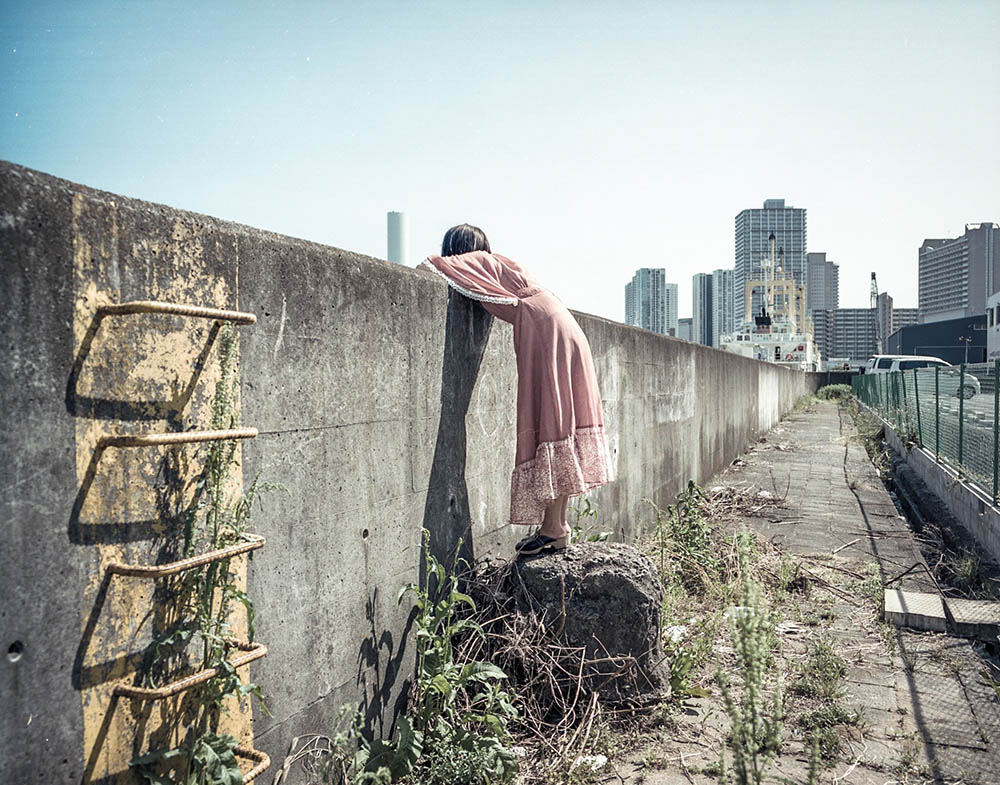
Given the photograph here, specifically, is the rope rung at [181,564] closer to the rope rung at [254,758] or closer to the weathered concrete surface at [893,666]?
the rope rung at [254,758]

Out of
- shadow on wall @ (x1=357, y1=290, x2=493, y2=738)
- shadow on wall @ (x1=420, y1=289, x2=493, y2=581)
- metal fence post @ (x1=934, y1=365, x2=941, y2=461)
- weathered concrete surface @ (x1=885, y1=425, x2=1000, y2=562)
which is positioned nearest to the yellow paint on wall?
shadow on wall @ (x1=357, y1=290, x2=493, y2=738)

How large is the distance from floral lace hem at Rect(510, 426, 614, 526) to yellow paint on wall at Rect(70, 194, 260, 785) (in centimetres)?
184

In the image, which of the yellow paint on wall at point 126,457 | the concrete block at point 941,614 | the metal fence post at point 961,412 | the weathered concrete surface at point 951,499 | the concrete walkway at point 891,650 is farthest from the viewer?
the metal fence post at point 961,412

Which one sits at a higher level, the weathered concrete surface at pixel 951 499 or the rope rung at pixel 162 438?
the rope rung at pixel 162 438

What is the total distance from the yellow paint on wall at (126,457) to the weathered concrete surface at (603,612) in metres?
1.79

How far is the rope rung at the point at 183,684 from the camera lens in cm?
183

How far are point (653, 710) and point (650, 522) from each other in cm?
380

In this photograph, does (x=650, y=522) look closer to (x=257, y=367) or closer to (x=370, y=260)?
(x=370, y=260)

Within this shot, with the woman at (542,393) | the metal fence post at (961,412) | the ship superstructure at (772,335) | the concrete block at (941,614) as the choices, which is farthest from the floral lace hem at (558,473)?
the ship superstructure at (772,335)

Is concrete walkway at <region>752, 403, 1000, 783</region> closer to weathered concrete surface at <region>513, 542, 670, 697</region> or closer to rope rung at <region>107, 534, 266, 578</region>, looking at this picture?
weathered concrete surface at <region>513, 542, 670, 697</region>

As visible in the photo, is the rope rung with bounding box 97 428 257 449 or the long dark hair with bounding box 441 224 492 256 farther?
the long dark hair with bounding box 441 224 492 256

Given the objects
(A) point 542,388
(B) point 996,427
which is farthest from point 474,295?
(B) point 996,427

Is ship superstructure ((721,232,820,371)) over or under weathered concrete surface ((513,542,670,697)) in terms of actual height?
over

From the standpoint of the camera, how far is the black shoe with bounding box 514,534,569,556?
3.73 meters
